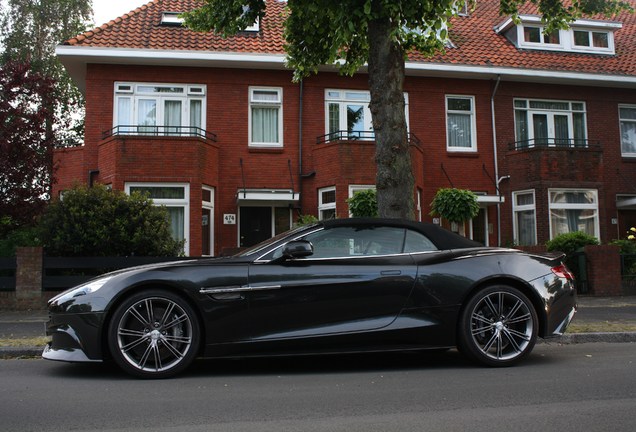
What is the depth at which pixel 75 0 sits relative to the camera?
28.3 metres

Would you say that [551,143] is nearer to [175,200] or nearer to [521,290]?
[175,200]

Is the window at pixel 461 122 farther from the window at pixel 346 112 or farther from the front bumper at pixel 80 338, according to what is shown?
the front bumper at pixel 80 338

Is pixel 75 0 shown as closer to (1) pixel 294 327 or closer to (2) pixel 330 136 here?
(2) pixel 330 136

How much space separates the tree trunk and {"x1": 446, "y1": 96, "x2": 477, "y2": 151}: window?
9575 millimetres

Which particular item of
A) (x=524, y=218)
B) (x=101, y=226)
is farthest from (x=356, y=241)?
(x=524, y=218)

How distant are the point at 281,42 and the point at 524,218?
8.93 metres

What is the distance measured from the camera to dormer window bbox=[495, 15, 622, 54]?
18938 millimetres

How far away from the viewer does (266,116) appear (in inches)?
662

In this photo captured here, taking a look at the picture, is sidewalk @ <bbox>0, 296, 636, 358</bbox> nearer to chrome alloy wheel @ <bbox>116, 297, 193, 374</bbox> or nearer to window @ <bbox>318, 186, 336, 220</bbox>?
chrome alloy wheel @ <bbox>116, 297, 193, 374</bbox>

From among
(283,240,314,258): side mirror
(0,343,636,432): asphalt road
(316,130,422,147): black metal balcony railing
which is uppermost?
(316,130,422,147): black metal balcony railing

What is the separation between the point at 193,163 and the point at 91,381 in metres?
10.1

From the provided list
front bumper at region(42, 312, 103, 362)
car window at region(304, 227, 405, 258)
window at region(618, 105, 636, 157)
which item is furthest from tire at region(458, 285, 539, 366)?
window at region(618, 105, 636, 157)

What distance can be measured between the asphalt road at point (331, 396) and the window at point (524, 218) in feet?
37.5

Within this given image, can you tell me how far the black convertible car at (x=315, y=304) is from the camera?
5168mm
